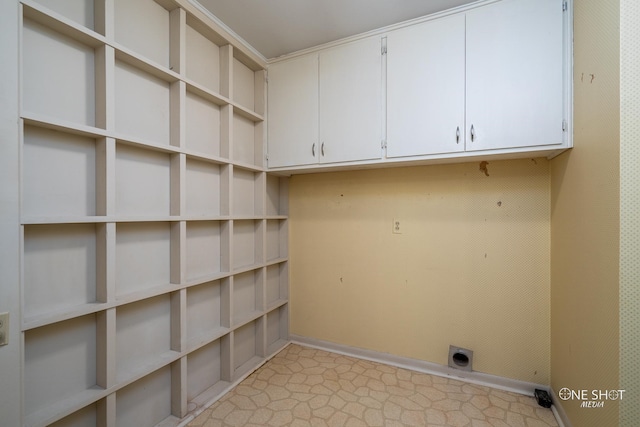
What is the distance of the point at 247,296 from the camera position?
2.21 meters

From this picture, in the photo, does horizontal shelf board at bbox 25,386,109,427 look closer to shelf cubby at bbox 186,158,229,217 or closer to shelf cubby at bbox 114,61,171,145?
shelf cubby at bbox 186,158,229,217

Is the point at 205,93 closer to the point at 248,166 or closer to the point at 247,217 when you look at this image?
the point at 248,166

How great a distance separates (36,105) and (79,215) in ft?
1.51

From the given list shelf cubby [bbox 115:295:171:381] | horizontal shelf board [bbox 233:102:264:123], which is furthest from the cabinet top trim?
shelf cubby [bbox 115:295:171:381]

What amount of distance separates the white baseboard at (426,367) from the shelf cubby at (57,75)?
2.25 m

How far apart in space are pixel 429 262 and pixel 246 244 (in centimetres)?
145

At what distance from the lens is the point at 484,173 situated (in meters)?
1.94

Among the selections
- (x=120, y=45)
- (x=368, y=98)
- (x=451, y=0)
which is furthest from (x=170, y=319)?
(x=451, y=0)

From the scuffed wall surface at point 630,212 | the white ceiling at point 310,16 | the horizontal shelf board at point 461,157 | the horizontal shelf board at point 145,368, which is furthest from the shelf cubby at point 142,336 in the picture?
the scuffed wall surface at point 630,212

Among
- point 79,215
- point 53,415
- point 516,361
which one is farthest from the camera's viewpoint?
point 516,361

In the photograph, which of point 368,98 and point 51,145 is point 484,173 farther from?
point 51,145

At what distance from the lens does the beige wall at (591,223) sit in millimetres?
1012

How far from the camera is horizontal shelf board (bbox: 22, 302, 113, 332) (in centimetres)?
101

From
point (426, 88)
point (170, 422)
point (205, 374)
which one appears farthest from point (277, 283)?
point (426, 88)
